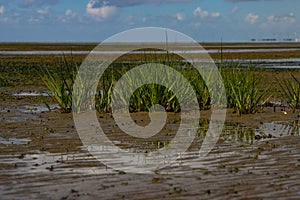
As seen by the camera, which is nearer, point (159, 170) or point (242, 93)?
point (159, 170)

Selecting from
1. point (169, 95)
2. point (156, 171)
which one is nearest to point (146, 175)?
point (156, 171)

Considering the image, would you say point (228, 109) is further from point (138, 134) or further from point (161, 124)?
point (138, 134)

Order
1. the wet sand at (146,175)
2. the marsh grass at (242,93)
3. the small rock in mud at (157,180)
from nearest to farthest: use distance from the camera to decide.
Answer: the wet sand at (146,175) < the small rock in mud at (157,180) < the marsh grass at (242,93)

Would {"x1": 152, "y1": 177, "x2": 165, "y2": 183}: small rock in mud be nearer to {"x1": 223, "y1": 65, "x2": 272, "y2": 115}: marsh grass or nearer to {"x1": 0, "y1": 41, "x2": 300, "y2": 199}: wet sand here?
{"x1": 0, "y1": 41, "x2": 300, "y2": 199}: wet sand

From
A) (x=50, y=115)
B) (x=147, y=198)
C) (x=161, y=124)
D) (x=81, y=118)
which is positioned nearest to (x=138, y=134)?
(x=161, y=124)

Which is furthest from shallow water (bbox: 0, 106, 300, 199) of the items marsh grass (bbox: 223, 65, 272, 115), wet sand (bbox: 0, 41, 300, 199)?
marsh grass (bbox: 223, 65, 272, 115)

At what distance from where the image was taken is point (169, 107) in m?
12.3

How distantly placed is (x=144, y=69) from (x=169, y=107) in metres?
0.99

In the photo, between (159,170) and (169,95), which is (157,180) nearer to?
(159,170)

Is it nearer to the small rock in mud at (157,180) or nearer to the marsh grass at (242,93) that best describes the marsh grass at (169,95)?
the marsh grass at (242,93)

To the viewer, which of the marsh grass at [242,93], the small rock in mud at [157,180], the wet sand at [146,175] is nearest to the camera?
the wet sand at [146,175]

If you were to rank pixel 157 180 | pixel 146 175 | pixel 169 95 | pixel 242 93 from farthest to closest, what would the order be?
pixel 169 95
pixel 242 93
pixel 146 175
pixel 157 180

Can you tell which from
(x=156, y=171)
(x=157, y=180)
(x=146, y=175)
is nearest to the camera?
(x=157, y=180)

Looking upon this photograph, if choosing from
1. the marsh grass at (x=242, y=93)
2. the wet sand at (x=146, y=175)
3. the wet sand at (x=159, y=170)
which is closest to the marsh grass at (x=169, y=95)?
the marsh grass at (x=242, y=93)
